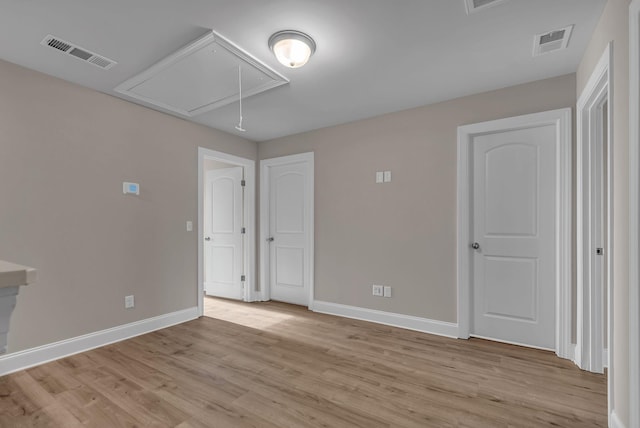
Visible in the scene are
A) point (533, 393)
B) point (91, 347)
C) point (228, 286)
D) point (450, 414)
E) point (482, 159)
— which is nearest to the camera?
point (450, 414)

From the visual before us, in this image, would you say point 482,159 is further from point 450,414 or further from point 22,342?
point 22,342

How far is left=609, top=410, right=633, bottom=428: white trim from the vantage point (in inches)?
62.3

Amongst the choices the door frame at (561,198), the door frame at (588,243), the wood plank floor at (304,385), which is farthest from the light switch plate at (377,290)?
the door frame at (588,243)

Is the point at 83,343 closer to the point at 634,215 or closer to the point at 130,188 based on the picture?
the point at 130,188

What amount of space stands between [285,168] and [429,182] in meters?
2.08

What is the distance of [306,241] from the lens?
430 cm

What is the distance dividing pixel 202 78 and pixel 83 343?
258 cm

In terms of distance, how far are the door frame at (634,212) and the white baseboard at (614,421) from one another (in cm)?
22

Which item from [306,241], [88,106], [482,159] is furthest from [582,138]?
[88,106]

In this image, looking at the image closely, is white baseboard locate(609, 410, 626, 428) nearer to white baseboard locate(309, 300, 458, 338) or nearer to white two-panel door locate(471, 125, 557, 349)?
white two-panel door locate(471, 125, 557, 349)

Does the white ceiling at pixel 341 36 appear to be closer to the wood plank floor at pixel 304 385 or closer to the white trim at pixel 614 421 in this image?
the white trim at pixel 614 421

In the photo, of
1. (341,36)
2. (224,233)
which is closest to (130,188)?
(224,233)

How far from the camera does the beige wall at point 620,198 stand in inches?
60.2

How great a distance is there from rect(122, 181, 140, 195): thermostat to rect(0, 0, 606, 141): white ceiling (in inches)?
35.4
